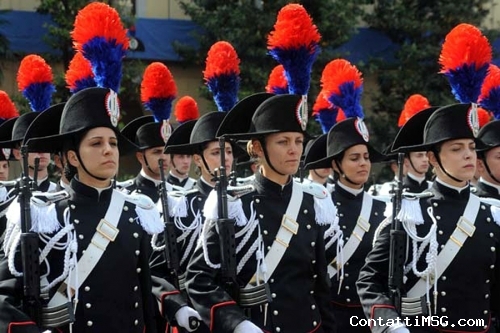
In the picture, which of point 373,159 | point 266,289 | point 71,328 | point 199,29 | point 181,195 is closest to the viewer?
point 71,328

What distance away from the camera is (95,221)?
5566 millimetres

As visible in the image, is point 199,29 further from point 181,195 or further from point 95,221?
point 95,221

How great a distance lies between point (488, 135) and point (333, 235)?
1615mm

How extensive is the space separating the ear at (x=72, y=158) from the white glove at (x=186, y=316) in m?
1.15

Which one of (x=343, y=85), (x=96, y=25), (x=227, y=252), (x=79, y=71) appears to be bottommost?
(x=227, y=252)

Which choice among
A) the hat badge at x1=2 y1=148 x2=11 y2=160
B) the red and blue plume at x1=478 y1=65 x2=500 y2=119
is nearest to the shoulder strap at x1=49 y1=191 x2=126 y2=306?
the red and blue plume at x1=478 y1=65 x2=500 y2=119

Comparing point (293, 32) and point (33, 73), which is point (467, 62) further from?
point (33, 73)

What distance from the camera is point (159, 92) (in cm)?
882

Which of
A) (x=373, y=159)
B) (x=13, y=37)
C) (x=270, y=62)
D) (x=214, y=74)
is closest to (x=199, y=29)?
(x=270, y=62)

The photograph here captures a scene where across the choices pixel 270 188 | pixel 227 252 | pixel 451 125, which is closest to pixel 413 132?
pixel 451 125

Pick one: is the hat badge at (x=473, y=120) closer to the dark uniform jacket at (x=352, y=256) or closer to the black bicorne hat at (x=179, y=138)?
the dark uniform jacket at (x=352, y=256)

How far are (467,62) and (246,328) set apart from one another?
7.57ft

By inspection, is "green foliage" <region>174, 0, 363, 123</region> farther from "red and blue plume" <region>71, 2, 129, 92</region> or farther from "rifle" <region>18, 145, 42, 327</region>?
"rifle" <region>18, 145, 42, 327</region>

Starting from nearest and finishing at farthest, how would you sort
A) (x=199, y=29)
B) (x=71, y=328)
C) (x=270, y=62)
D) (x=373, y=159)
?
1. (x=71, y=328)
2. (x=373, y=159)
3. (x=270, y=62)
4. (x=199, y=29)
